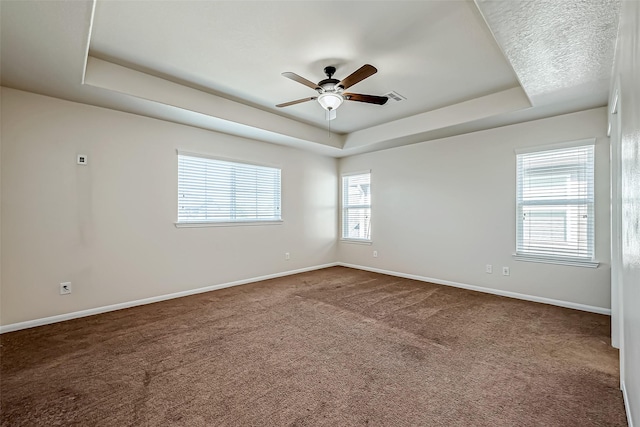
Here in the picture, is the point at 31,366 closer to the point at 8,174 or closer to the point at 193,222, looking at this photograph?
the point at 8,174

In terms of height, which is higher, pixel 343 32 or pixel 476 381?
pixel 343 32

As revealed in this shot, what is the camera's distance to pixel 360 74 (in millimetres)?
2512

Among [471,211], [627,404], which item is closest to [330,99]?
[471,211]

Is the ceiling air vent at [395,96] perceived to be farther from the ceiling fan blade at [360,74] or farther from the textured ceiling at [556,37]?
the textured ceiling at [556,37]

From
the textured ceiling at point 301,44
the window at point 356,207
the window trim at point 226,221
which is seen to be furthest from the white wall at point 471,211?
the window trim at point 226,221

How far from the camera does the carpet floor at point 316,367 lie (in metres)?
1.70

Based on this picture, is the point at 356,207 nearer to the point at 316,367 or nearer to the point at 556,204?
the point at 556,204

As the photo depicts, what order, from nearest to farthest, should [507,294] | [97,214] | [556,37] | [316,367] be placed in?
[556,37], [316,367], [97,214], [507,294]

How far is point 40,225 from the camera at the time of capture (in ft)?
Answer: 10.00

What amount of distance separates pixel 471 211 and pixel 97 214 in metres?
5.16

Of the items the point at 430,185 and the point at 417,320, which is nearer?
the point at 417,320

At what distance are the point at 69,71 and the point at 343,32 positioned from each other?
2.52 m

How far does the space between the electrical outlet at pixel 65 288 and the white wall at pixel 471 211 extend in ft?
15.3

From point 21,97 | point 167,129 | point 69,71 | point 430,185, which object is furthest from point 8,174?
point 430,185
